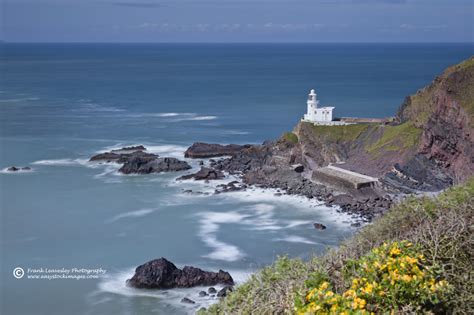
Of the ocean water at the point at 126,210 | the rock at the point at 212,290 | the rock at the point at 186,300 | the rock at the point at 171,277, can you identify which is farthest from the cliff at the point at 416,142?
the rock at the point at 186,300

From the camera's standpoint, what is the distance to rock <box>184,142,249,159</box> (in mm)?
45469

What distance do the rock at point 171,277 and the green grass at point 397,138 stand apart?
64.2ft

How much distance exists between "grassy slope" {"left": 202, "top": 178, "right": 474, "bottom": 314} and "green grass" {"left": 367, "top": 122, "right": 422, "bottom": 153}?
28.7 metres

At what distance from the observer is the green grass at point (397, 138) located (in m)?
37.9

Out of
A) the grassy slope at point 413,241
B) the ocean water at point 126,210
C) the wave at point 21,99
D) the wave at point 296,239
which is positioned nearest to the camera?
the grassy slope at point 413,241

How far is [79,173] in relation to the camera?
41.1 metres

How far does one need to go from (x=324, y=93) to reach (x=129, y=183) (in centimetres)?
5428

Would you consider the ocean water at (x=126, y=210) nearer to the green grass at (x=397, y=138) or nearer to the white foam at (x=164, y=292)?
the white foam at (x=164, y=292)

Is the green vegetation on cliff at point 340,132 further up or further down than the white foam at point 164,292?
further up

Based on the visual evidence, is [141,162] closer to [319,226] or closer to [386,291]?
[319,226]

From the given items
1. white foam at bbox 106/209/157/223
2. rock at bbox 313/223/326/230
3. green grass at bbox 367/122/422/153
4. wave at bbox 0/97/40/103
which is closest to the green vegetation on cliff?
green grass at bbox 367/122/422/153

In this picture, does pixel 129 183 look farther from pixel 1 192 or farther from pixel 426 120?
pixel 426 120

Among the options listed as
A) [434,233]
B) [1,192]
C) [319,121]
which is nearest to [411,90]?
[319,121]

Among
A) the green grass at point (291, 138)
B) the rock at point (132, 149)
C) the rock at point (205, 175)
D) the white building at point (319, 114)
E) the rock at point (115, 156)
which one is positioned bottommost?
the rock at point (205, 175)
